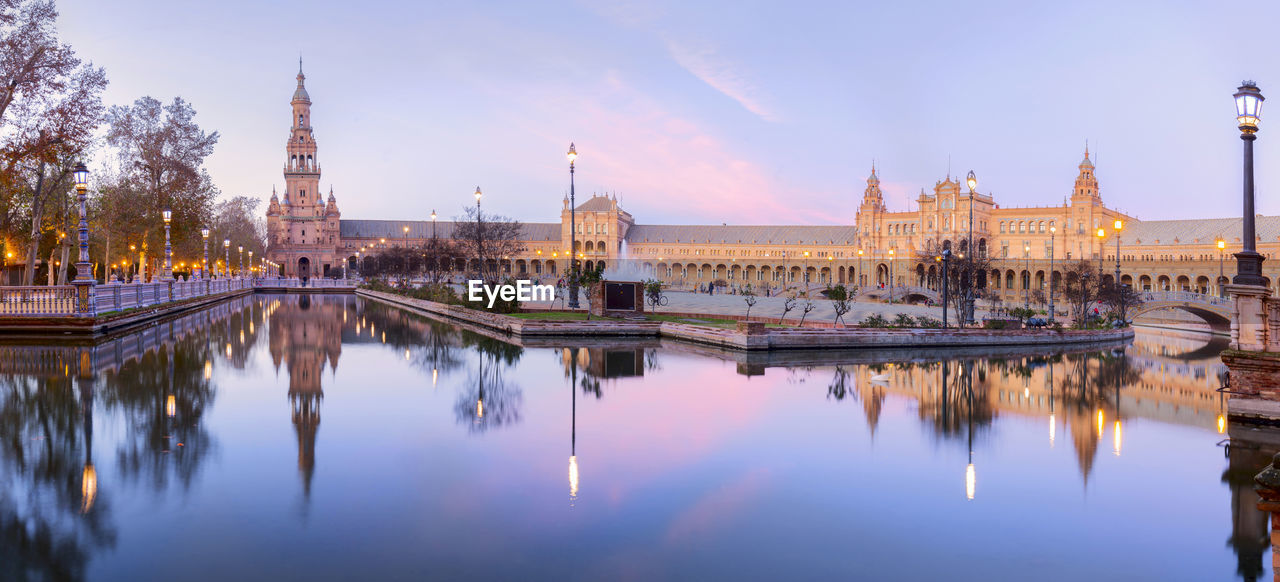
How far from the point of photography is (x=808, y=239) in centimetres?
11531

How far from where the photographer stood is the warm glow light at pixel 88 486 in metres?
6.13

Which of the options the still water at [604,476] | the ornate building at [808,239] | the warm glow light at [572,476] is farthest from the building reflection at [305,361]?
the ornate building at [808,239]

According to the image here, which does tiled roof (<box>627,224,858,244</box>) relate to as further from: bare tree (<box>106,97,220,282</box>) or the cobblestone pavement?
bare tree (<box>106,97,220,282</box>)

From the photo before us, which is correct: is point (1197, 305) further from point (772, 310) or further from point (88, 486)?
point (88, 486)

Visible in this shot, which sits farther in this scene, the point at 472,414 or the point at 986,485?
the point at 472,414

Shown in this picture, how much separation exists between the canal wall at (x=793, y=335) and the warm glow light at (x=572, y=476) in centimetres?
1218

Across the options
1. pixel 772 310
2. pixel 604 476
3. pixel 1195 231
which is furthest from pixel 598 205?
pixel 604 476

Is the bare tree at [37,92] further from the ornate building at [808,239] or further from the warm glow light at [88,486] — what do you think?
the ornate building at [808,239]

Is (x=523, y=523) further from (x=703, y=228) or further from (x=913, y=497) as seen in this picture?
(x=703, y=228)

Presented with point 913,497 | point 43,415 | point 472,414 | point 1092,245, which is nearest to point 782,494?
point 913,497

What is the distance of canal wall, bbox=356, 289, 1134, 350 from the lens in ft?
66.0

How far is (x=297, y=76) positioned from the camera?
106562mm

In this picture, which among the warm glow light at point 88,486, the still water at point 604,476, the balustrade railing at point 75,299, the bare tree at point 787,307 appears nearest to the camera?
the still water at point 604,476

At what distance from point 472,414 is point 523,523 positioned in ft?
15.5
